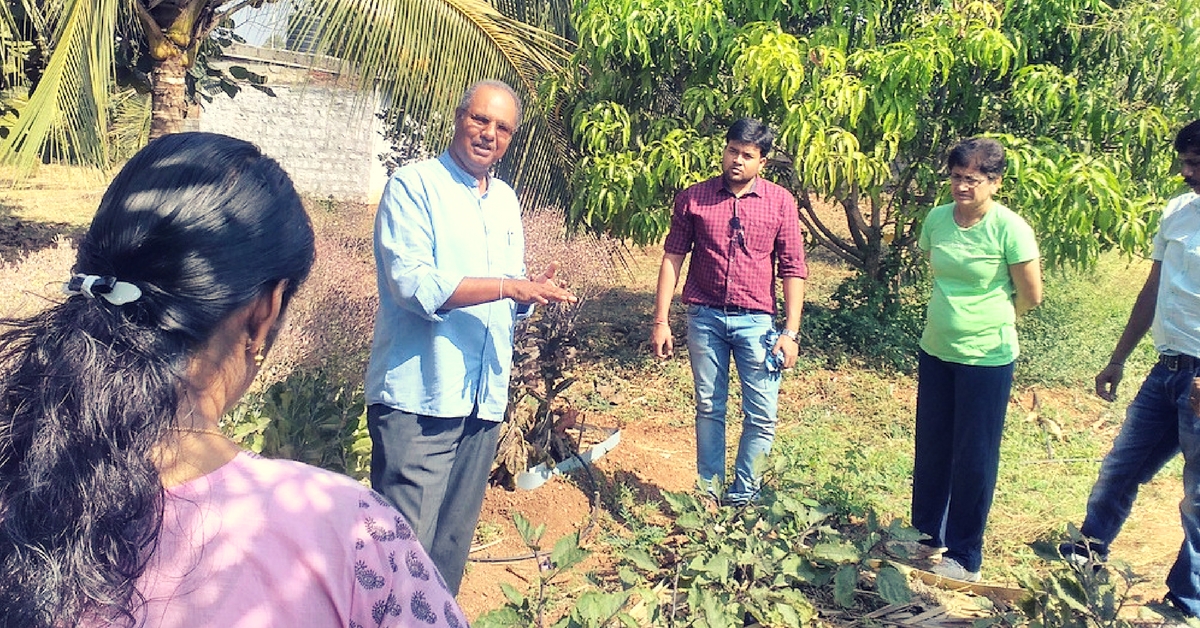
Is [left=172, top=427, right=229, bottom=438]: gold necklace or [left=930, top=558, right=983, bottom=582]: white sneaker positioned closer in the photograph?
[left=172, top=427, right=229, bottom=438]: gold necklace

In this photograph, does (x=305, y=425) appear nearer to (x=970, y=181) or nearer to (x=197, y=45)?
(x=970, y=181)

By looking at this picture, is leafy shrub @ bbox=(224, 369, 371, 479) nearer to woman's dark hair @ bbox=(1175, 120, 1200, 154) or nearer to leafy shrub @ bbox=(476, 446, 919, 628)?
leafy shrub @ bbox=(476, 446, 919, 628)

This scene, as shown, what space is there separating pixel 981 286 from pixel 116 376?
3.15 meters

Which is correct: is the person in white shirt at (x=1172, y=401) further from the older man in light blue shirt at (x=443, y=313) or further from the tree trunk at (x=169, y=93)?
the tree trunk at (x=169, y=93)

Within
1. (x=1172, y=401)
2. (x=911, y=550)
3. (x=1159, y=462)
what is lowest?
(x=911, y=550)

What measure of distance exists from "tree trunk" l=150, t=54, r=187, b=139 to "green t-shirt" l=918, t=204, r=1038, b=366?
436cm

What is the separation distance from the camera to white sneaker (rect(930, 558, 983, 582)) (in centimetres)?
379

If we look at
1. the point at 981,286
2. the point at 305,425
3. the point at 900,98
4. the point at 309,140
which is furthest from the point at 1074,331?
the point at 309,140

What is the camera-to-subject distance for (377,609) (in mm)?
1082

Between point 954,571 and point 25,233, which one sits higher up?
point 954,571

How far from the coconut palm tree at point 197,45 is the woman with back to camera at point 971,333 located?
2.91 metres

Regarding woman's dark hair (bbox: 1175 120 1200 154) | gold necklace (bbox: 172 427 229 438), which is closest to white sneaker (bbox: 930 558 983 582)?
woman's dark hair (bbox: 1175 120 1200 154)

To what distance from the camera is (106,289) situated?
1.05 m

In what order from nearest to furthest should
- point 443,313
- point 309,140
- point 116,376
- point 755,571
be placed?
1. point 116,376
2. point 443,313
3. point 755,571
4. point 309,140
